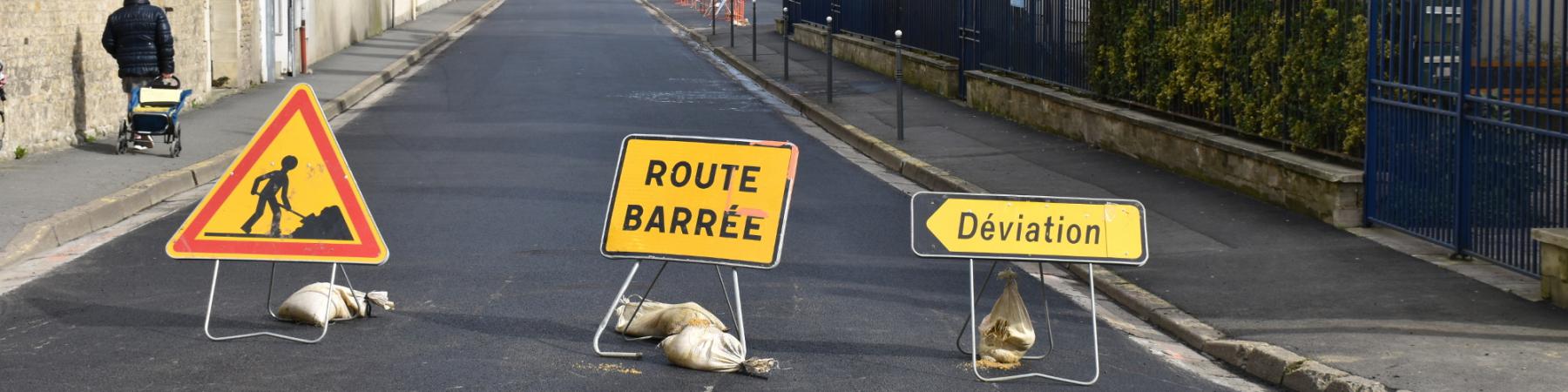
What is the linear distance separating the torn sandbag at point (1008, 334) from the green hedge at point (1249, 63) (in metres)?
4.90

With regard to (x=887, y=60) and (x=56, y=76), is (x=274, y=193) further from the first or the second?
(x=887, y=60)

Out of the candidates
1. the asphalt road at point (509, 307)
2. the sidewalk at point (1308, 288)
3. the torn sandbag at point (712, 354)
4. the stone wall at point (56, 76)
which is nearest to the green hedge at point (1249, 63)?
the sidewalk at point (1308, 288)

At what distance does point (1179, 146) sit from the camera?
14430mm

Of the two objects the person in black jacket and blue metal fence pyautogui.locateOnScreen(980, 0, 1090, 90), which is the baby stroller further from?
blue metal fence pyautogui.locateOnScreen(980, 0, 1090, 90)

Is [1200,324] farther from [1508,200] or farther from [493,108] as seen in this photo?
[493,108]

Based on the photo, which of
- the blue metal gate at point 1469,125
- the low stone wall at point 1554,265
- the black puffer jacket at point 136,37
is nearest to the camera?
the low stone wall at point 1554,265

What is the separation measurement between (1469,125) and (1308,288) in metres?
1.62

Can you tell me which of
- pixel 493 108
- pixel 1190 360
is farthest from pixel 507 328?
pixel 493 108

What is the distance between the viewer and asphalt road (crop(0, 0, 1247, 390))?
725 centimetres

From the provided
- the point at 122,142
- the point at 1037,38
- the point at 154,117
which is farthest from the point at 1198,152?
the point at 122,142

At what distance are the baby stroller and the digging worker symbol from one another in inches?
305

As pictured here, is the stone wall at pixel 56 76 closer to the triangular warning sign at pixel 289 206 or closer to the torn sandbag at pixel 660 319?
the triangular warning sign at pixel 289 206

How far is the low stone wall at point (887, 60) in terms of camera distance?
76.7 feet

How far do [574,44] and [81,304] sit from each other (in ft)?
94.8
